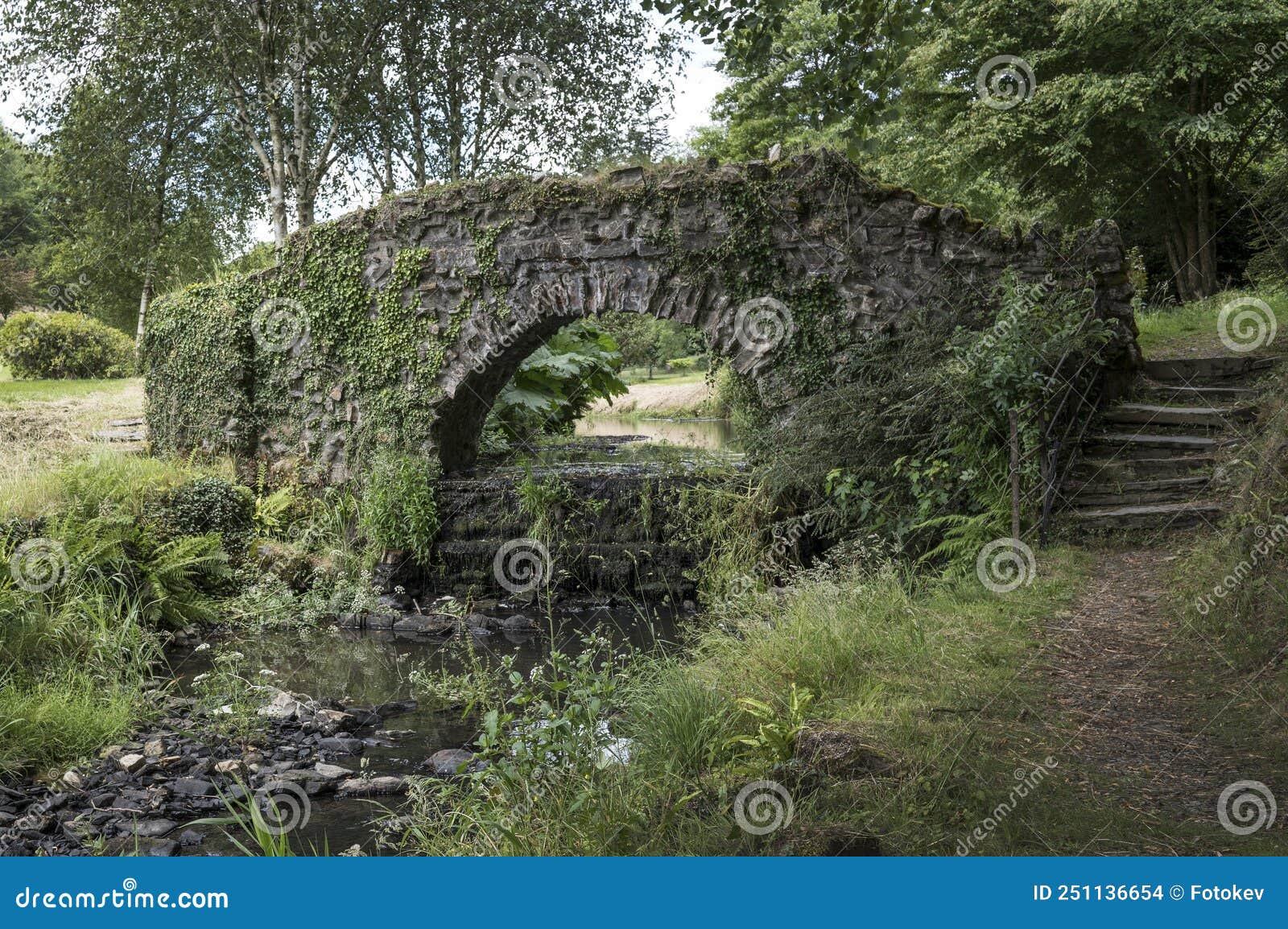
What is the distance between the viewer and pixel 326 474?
12055mm

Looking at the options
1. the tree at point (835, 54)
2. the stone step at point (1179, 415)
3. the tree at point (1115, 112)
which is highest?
the tree at point (1115, 112)

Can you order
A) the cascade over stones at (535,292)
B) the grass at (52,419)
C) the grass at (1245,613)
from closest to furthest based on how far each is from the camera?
the grass at (1245,613)
the cascade over stones at (535,292)
the grass at (52,419)

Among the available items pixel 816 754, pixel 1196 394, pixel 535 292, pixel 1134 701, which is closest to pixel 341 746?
pixel 816 754

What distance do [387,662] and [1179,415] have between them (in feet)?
23.1

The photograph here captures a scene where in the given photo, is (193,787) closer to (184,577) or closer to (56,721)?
(56,721)

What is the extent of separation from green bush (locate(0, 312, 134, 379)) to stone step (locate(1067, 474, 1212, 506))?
66.0 feet

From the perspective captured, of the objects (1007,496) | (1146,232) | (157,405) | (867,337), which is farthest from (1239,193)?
(157,405)

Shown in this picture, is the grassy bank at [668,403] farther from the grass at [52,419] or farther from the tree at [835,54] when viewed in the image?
the tree at [835,54]

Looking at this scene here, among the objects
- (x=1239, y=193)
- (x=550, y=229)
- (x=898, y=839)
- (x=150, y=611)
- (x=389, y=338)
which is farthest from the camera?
(x=1239, y=193)

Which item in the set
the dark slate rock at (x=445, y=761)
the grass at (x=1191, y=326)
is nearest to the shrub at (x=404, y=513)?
the dark slate rock at (x=445, y=761)

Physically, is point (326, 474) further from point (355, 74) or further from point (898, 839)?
point (898, 839)

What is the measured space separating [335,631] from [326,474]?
3070mm

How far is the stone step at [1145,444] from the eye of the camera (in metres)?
7.86

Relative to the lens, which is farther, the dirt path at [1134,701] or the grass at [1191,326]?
the grass at [1191,326]
